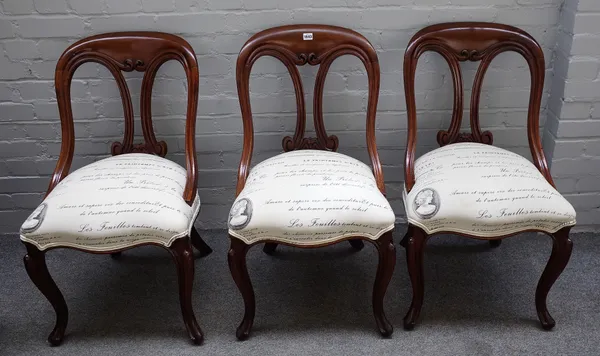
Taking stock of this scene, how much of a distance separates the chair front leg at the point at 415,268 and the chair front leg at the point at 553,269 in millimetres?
357

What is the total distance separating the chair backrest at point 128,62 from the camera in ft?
6.17

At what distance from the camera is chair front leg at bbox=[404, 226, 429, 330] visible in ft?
5.66

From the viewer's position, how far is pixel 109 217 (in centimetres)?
165

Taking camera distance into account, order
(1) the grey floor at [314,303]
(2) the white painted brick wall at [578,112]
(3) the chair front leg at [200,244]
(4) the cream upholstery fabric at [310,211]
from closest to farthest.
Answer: (4) the cream upholstery fabric at [310,211]
(1) the grey floor at [314,303]
(2) the white painted brick wall at [578,112]
(3) the chair front leg at [200,244]

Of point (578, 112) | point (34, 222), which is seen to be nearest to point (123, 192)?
point (34, 222)

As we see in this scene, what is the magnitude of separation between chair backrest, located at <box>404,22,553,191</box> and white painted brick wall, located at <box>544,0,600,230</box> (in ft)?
0.57

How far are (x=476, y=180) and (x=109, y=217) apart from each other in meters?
1.03

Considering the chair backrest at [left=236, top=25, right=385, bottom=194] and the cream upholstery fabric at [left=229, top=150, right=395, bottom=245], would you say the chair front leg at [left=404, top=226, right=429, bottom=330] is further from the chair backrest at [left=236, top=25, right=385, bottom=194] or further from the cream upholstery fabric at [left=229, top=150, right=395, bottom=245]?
the chair backrest at [left=236, top=25, right=385, bottom=194]

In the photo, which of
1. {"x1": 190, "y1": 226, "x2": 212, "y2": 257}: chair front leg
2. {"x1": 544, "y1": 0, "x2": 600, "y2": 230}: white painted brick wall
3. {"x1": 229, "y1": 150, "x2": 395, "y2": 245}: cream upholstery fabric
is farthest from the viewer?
{"x1": 190, "y1": 226, "x2": 212, "y2": 257}: chair front leg

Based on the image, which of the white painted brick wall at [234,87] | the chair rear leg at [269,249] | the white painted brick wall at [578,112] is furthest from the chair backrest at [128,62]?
the white painted brick wall at [578,112]

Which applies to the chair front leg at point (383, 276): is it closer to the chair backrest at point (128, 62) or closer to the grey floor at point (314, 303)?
the grey floor at point (314, 303)

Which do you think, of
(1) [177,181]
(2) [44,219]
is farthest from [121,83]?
(2) [44,219]

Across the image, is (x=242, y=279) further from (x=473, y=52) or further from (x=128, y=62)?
(x=473, y=52)

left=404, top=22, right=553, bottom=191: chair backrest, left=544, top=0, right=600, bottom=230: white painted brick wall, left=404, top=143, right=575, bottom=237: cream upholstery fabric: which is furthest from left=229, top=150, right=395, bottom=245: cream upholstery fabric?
left=544, top=0, right=600, bottom=230: white painted brick wall
